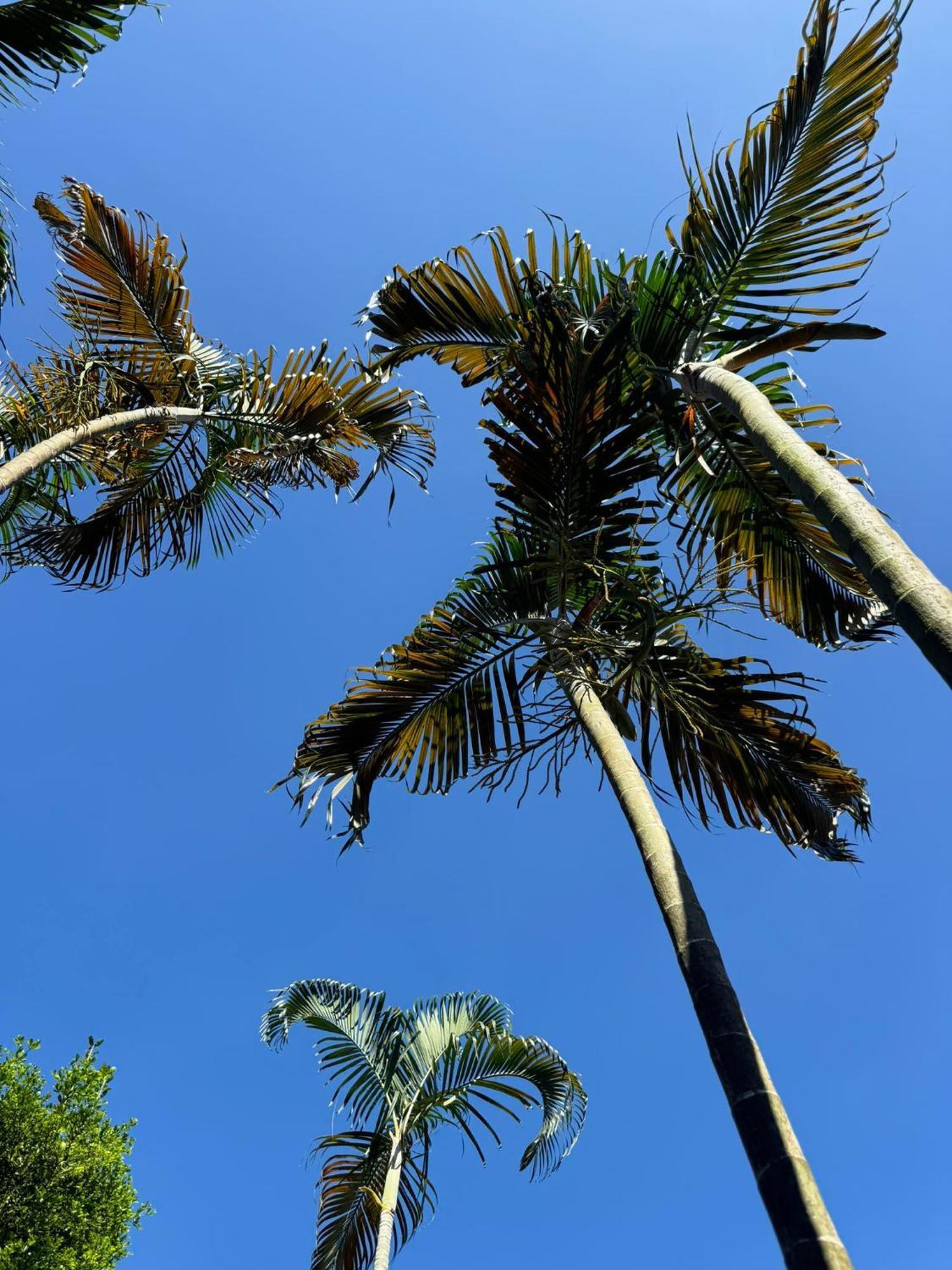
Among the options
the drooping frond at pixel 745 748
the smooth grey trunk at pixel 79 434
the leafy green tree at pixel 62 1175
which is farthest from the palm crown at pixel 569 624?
the leafy green tree at pixel 62 1175

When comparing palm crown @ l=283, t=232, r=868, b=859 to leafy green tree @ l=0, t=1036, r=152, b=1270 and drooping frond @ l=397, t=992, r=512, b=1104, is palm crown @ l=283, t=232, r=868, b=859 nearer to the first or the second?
drooping frond @ l=397, t=992, r=512, b=1104

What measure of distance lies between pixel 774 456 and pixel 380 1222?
6900 mm

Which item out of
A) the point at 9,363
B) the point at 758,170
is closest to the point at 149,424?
the point at 9,363

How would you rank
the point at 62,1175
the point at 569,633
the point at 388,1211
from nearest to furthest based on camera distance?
the point at 569,633
the point at 388,1211
the point at 62,1175

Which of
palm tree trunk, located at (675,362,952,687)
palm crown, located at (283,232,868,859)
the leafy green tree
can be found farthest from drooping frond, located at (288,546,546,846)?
the leafy green tree

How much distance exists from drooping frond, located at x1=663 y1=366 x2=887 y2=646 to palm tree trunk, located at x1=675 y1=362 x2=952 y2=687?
0.94m

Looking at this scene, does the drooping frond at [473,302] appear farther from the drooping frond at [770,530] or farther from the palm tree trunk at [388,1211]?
the palm tree trunk at [388,1211]

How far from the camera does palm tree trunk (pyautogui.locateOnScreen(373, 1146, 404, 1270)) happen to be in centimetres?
668

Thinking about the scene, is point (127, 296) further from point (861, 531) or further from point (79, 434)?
point (861, 531)

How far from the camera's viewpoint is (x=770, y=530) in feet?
18.0

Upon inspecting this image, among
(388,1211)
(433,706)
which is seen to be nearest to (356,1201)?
(388,1211)

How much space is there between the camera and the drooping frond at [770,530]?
16.3 ft

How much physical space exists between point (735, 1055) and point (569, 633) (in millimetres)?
2589

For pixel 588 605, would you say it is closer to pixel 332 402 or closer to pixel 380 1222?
pixel 332 402
